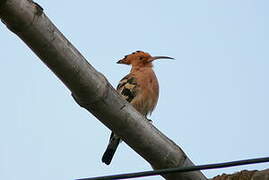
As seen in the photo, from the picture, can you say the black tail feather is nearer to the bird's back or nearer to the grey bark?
the bird's back

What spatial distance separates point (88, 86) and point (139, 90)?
3.80 metres

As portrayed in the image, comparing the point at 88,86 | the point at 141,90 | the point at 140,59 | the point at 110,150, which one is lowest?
the point at 110,150

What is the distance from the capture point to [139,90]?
6.39 metres

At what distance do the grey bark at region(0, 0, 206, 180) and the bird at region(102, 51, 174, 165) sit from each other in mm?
2989

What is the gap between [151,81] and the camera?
21.6 feet

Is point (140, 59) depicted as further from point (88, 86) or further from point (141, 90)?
point (88, 86)

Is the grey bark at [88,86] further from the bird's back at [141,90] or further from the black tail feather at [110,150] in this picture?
the bird's back at [141,90]

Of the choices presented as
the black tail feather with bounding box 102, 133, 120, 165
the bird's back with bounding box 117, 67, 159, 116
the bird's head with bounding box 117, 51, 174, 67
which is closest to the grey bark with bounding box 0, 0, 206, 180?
the black tail feather with bounding box 102, 133, 120, 165

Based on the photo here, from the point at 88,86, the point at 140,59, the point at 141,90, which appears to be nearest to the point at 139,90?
the point at 141,90

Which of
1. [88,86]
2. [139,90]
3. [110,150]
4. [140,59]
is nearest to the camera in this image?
[88,86]

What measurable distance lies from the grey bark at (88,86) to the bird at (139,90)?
9.81 feet

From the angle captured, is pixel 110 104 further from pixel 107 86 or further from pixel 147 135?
pixel 147 135

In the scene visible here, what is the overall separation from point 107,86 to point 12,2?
0.66m

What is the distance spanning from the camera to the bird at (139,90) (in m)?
6.18
